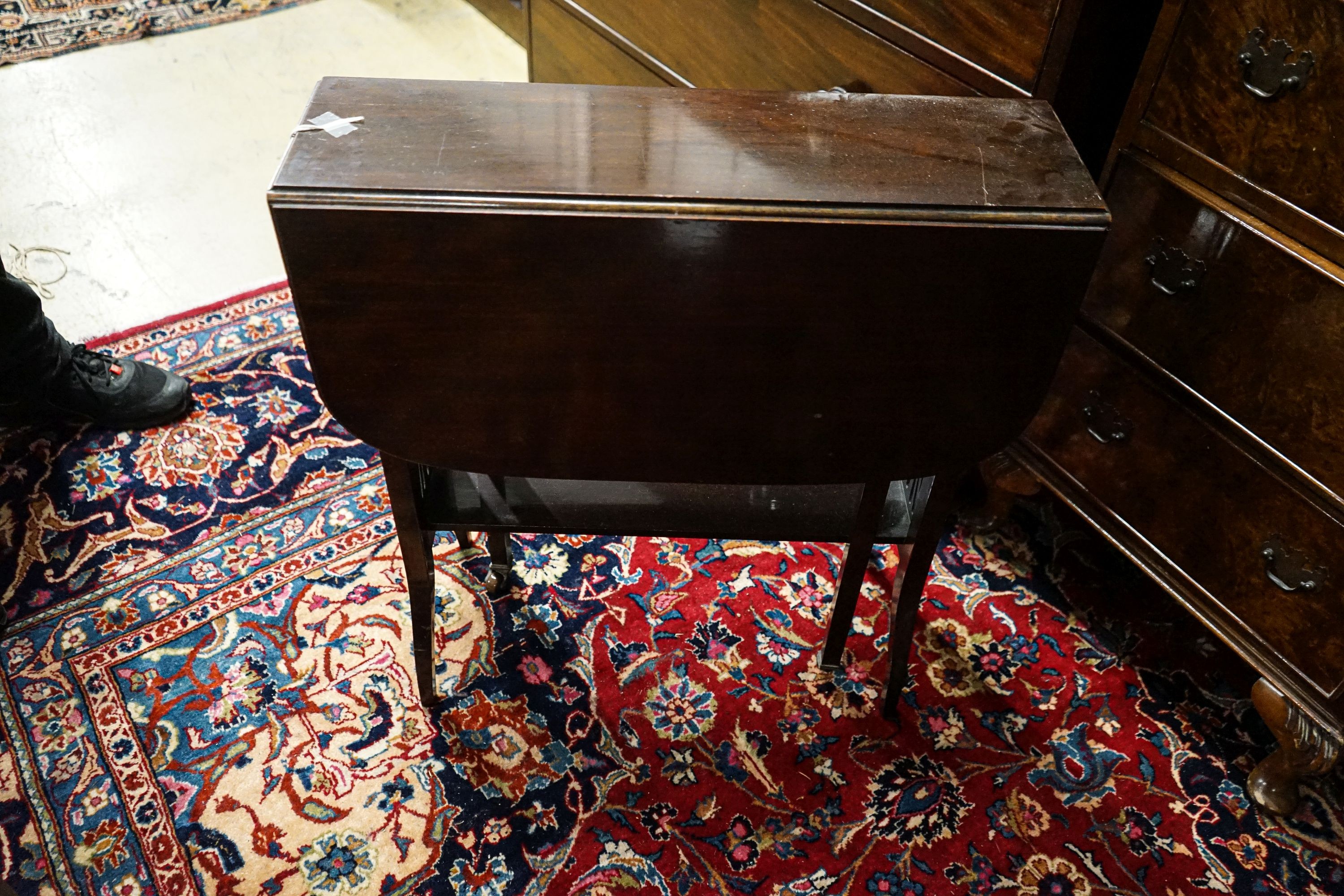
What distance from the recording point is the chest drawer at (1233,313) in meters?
1.15

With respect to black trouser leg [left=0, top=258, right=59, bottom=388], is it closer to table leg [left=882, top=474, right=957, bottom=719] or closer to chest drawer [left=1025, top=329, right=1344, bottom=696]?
table leg [left=882, top=474, right=957, bottom=719]

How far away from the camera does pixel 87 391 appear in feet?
6.15

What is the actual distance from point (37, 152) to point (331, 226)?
2331 millimetres

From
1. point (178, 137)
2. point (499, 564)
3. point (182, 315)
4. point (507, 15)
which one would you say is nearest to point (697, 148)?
point (499, 564)

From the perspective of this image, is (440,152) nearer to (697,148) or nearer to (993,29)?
(697,148)

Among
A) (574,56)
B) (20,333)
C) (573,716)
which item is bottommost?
(573,716)

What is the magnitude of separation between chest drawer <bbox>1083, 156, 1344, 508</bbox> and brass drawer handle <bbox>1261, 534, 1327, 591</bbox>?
0.11m

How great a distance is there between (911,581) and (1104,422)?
1.28 feet

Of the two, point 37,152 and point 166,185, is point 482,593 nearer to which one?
point 166,185

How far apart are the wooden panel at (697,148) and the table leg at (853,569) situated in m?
0.40

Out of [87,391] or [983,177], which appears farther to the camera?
[87,391]

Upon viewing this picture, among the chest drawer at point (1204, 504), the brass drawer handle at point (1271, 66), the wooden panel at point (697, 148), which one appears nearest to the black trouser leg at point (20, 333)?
the wooden panel at point (697, 148)

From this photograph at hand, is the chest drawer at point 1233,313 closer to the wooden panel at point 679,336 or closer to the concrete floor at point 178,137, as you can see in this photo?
the wooden panel at point 679,336

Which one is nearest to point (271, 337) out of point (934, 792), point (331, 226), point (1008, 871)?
point (331, 226)
